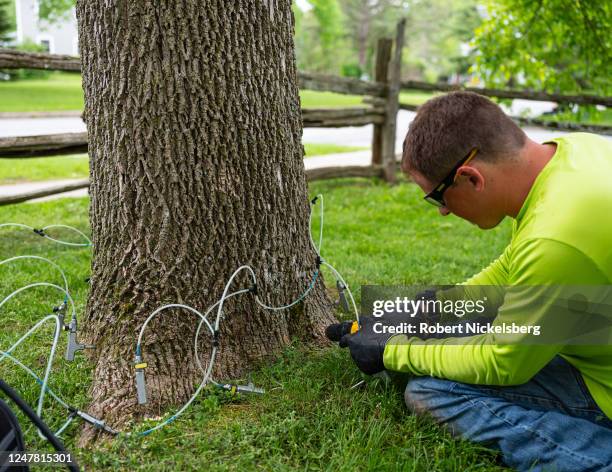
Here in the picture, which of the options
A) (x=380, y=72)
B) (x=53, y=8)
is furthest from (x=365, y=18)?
(x=380, y=72)

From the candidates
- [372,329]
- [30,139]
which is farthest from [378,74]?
[372,329]

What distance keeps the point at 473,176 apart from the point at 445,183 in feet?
0.32

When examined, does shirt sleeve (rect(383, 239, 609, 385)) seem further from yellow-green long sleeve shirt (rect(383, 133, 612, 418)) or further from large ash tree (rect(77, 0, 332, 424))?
large ash tree (rect(77, 0, 332, 424))

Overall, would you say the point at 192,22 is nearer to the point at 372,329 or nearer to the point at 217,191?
the point at 217,191

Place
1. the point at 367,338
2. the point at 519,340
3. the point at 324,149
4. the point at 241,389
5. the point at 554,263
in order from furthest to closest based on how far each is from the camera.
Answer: the point at 324,149
the point at 241,389
the point at 367,338
the point at 519,340
the point at 554,263

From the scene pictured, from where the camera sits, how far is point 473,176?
2137mm

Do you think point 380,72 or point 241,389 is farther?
point 380,72

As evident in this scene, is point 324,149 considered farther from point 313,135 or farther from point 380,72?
point 380,72

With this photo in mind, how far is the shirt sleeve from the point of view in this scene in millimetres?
1957

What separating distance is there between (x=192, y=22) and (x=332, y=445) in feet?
5.60

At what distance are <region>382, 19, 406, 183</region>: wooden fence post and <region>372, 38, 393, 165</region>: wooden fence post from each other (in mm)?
68

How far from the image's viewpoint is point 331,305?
10.9 ft

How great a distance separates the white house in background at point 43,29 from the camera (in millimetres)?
40375

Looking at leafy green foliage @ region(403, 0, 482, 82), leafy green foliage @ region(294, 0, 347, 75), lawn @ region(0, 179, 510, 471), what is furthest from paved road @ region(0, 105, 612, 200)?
leafy green foliage @ region(403, 0, 482, 82)
